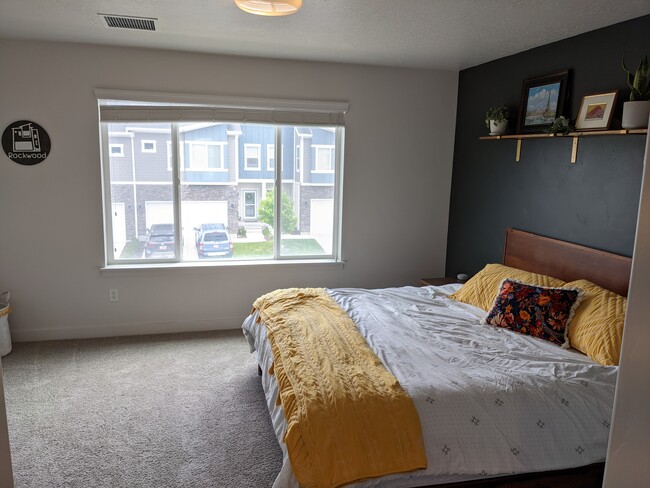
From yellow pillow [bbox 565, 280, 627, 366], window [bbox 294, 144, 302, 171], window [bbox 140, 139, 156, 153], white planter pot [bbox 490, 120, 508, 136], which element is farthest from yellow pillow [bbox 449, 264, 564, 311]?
window [bbox 140, 139, 156, 153]

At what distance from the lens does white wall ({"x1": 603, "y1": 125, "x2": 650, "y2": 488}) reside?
584 millimetres

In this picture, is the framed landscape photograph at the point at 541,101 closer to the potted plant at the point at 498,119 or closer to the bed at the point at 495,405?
the potted plant at the point at 498,119

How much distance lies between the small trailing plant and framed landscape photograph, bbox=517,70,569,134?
166 millimetres

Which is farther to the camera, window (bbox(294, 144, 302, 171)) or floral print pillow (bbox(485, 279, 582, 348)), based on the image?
window (bbox(294, 144, 302, 171))

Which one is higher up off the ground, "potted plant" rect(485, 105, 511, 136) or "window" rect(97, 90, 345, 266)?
"potted plant" rect(485, 105, 511, 136)

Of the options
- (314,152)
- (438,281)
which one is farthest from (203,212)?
(438,281)

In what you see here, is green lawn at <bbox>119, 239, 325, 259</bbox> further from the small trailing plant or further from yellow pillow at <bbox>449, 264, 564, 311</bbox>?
the small trailing plant

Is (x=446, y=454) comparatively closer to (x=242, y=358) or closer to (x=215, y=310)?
(x=242, y=358)

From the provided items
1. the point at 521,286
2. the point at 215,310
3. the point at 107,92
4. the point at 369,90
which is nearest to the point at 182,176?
the point at 107,92

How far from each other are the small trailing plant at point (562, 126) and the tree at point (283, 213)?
7.65ft

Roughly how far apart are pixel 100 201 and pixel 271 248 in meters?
1.53

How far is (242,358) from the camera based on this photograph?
12.9ft

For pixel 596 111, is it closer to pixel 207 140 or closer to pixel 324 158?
pixel 324 158

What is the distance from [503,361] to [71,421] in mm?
2499
